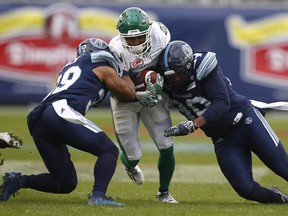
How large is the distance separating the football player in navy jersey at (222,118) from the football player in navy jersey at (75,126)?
0.42 m

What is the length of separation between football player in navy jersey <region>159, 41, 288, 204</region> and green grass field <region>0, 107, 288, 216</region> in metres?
0.26

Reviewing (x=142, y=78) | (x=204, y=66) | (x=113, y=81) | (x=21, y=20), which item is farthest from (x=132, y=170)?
(x=21, y=20)

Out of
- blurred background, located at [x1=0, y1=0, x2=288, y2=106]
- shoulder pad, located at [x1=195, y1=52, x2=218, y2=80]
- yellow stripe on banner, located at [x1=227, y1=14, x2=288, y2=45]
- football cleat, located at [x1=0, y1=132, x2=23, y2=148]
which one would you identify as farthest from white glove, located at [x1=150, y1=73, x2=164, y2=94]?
yellow stripe on banner, located at [x1=227, y1=14, x2=288, y2=45]

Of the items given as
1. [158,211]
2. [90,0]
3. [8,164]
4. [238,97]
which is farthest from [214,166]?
[90,0]

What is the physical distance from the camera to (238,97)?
6559 millimetres

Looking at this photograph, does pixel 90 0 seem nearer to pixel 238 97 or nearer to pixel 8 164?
pixel 8 164

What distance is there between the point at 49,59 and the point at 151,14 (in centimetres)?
230

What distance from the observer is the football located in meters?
6.32

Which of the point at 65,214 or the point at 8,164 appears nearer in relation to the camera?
the point at 65,214

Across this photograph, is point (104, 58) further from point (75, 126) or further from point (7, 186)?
point (7, 186)

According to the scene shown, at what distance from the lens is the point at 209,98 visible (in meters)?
6.33

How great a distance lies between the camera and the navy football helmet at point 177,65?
619 cm

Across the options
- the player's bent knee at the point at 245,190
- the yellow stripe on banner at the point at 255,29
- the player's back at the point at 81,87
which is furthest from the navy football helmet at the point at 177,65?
the yellow stripe on banner at the point at 255,29

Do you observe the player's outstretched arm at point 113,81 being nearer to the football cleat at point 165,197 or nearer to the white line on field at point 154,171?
the football cleat at point 165,197
